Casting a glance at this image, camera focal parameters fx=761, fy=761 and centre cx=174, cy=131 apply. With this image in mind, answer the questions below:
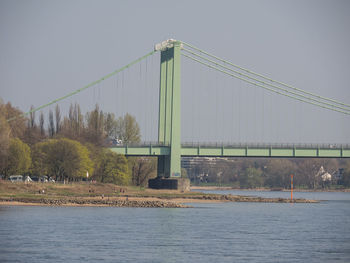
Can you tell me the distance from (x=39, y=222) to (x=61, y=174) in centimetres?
5298

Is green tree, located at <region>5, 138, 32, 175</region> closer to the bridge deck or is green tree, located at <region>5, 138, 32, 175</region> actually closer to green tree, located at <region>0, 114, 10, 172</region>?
green tree, located at <region>0, 114, 10, 172</region>

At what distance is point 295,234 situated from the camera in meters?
62.5

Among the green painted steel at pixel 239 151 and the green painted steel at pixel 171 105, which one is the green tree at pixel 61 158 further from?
the green painted steel at pixel 171 105

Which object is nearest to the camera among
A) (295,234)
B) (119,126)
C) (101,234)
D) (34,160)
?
(101,234)

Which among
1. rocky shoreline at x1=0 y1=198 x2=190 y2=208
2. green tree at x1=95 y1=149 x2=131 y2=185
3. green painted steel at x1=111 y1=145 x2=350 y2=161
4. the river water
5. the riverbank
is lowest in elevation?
the river water

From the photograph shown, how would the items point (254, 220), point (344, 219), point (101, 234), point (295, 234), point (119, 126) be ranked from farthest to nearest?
point (119, 126) → point (344, 219) → point (254, 220) → point (295, 234) → point (101, 234)

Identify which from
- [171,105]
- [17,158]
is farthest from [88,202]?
[171,105]

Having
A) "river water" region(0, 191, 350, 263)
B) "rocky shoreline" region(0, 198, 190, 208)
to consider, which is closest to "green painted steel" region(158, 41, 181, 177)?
"rocky shoreline" region(0, 198, 190, 208)

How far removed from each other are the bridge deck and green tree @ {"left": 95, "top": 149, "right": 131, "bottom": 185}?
10.3 feet

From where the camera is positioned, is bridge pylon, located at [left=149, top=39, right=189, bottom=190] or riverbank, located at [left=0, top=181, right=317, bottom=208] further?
bridge pylon, located at [left=149, top=39, right=189, bottom=190]

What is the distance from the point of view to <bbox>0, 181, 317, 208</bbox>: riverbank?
89.5 metres

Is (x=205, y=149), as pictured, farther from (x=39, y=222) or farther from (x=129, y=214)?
(x=39, y=222)

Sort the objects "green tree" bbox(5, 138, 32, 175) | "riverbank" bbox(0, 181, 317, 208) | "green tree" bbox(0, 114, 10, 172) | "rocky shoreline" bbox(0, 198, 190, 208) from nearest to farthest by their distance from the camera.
Answer: "rocky shoreline" bbox(0, 198, 190, 208)
"riverbank" bbox(0, 181, 317, 208)
"green tree" bbox(0, 114, 10, 172)
"green tree" bbox(5, 138, 32, 175)

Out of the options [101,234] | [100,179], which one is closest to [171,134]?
[100,179]
